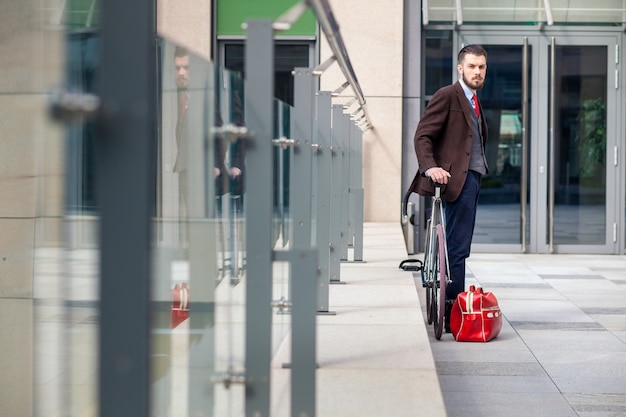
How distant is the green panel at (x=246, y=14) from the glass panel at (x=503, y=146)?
2181 mm

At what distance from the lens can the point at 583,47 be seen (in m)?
12.5

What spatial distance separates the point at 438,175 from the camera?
571 cm

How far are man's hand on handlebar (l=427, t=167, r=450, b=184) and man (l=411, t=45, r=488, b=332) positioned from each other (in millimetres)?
82

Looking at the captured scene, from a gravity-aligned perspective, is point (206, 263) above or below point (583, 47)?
below

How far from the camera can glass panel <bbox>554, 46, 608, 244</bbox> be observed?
12.5 m

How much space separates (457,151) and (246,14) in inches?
290

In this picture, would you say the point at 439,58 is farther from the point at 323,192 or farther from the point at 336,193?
the point at 323,192

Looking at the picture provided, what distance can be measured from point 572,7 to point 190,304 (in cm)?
1105

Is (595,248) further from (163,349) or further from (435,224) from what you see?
(163,349)

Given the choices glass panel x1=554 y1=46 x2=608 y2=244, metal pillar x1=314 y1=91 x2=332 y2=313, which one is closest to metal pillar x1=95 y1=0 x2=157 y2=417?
metal pillar x1=314 y1=91 x2=332 y2=313

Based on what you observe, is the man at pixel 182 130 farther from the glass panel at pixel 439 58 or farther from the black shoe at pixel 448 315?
the glass panel at pixel 439 58

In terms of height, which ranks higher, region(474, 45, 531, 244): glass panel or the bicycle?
region(474, 45, 531, 244): glass panel

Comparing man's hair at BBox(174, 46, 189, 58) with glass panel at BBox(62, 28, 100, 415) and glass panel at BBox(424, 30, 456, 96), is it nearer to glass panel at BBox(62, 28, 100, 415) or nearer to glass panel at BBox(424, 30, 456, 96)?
glass panel at BBox(62, 28, 100, 415)

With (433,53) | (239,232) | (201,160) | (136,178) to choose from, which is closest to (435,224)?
(239,232)
